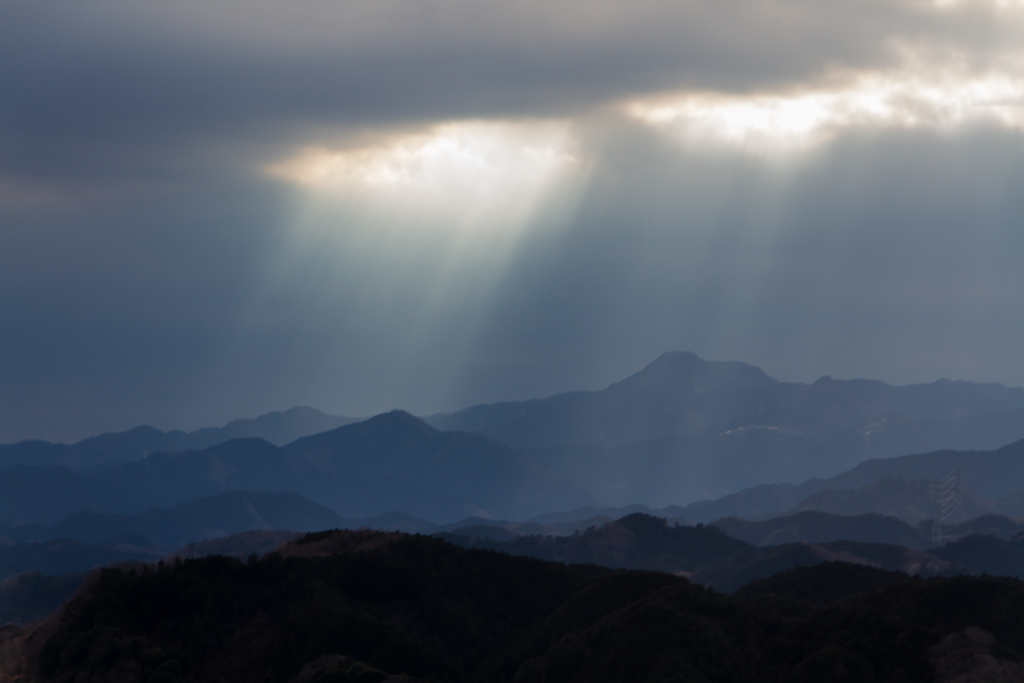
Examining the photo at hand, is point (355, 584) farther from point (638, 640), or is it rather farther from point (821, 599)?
point (821, 599)

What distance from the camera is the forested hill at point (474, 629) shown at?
6938 cm

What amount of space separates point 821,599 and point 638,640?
205 feet

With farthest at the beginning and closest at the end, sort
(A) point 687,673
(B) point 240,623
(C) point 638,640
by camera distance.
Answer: (B) point 240,623 → (C) point 638,640 → (A) point 687,673

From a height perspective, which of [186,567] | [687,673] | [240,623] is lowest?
[687,673]

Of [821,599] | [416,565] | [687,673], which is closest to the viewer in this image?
[687,673]

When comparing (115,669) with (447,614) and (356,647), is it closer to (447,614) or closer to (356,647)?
(356,647)

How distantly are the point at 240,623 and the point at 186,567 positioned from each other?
8.85m

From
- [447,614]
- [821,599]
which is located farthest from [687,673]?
[821,599]

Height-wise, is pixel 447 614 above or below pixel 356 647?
above

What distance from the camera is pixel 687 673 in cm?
6644

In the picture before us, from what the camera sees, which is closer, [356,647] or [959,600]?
[356,647]

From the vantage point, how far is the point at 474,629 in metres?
94.8

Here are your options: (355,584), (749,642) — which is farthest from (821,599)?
(355,584)

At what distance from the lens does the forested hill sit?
69.4m
